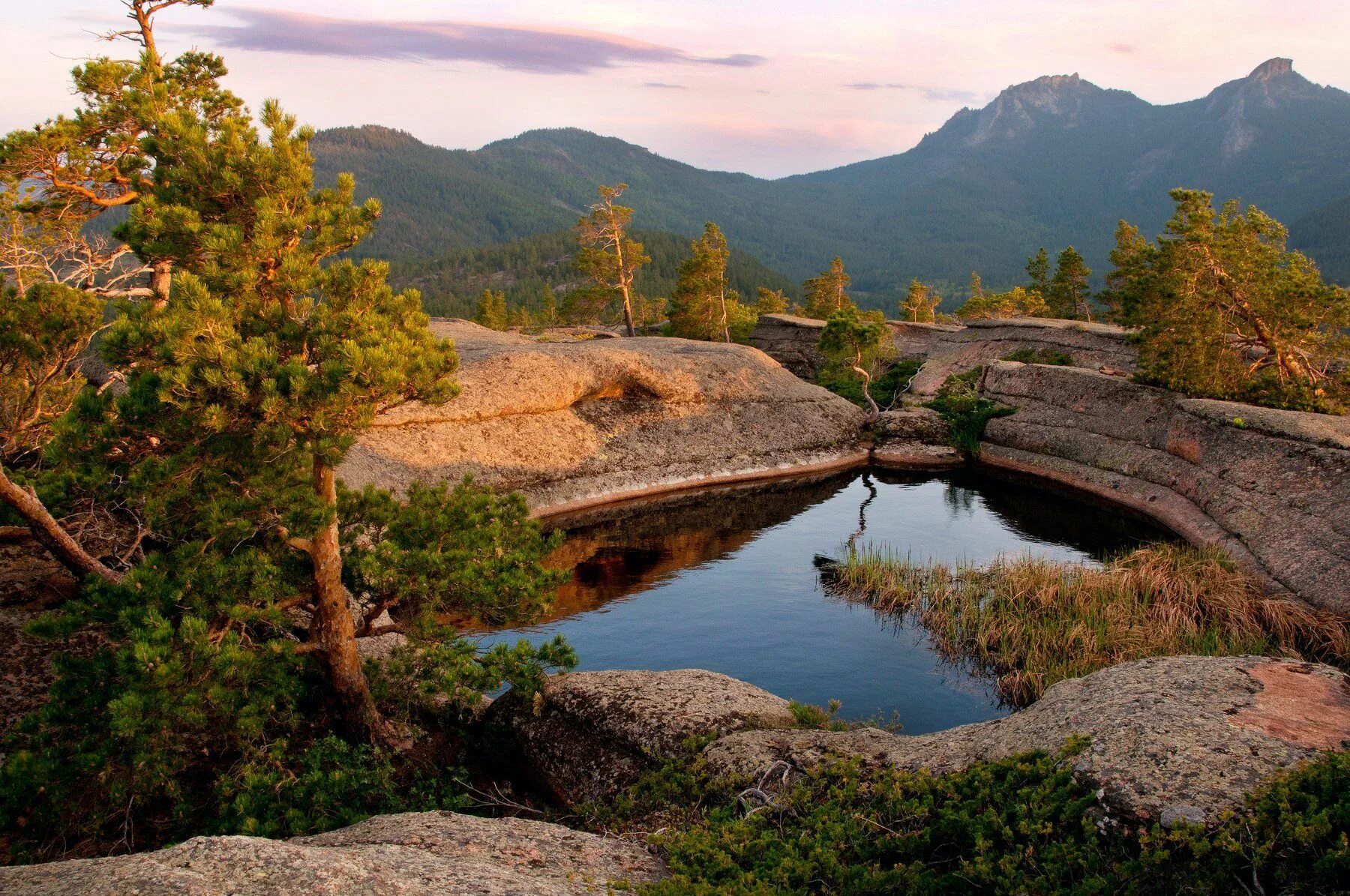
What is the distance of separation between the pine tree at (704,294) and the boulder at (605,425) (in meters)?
21.4

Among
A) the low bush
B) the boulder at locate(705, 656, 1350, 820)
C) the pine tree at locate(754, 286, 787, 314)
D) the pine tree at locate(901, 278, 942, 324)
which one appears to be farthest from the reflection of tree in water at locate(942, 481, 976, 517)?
the pine tree at locate(754, 286, 787, 314)

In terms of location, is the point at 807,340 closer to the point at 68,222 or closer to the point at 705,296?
the point at 705,296

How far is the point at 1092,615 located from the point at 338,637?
17.8 meters

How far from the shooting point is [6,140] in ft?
45.5

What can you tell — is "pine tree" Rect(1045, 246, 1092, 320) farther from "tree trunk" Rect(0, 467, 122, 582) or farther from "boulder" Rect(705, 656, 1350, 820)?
"tree trunk" Rect(0, 467, 122, 582)

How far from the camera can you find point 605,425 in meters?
39.5

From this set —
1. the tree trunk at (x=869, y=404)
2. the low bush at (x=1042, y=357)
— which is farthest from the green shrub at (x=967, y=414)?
the low bush at (x=1042, y=357)

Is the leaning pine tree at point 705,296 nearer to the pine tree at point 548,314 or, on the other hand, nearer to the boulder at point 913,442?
the boulder at point 913,442

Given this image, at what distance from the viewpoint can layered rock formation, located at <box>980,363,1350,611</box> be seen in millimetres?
24359

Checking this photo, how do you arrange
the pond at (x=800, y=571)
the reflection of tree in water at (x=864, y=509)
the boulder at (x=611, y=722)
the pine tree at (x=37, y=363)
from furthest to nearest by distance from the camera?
1. the reflection of tree in water at (x=864, y=509)
2. the pond at (x=800, y=571)
3. the boulder at (x=611, y=722)
4. the pine tree at (x=37, y=363)

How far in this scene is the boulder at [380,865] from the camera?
23.7 ft

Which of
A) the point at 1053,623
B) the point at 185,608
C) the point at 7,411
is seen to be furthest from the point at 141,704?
the point at 1053,623

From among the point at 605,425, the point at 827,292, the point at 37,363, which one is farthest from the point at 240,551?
the point at 827,292

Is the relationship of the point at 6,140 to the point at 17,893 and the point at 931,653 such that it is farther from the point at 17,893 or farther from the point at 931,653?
the point at 931,653
